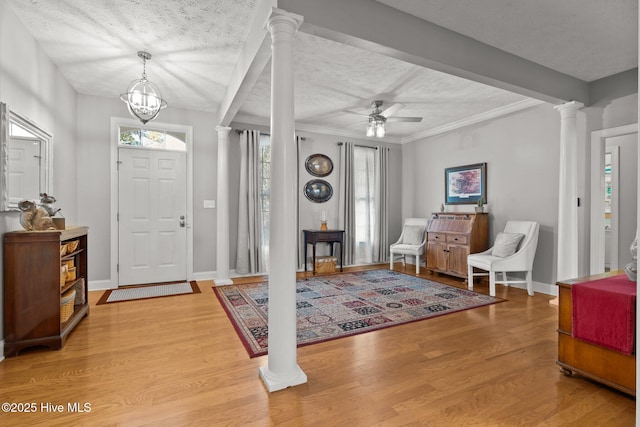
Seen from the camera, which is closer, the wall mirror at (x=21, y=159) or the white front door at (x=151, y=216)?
the wall mirror at (x=21, y=159)

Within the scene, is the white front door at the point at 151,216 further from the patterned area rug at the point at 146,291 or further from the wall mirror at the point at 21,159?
the wall mirror at the point at 21,159

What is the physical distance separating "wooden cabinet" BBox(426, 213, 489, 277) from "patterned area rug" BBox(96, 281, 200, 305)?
Result: 12.2 feet

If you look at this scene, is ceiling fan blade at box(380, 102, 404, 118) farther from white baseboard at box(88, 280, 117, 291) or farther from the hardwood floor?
white baseboard at box(88, 280, 117, 291)

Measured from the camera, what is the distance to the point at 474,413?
65.5 inches

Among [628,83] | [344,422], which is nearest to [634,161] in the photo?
[628,83]

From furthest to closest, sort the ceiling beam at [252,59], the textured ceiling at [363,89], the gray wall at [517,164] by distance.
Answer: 1. the gray wall at [517,164]
2. the textured ceiling at [363,89]
3. the ceiling beam at [252,59]

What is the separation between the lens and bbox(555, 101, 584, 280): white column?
3.56m

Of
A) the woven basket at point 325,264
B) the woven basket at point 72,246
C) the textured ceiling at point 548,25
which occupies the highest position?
the textured ceiling at point 548,25

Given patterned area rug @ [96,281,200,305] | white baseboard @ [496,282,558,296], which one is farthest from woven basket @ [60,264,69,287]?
white baseboard @ [496,282,558,296]

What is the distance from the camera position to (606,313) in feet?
5.91

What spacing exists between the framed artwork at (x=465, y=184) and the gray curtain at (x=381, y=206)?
116cm

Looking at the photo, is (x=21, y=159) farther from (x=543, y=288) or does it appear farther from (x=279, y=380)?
(x=543, y=288)

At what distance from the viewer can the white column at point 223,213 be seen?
4.59 meters

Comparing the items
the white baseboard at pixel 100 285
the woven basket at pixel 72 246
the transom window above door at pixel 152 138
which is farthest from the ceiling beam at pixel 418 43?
the white baseboard at pixel 100 285
